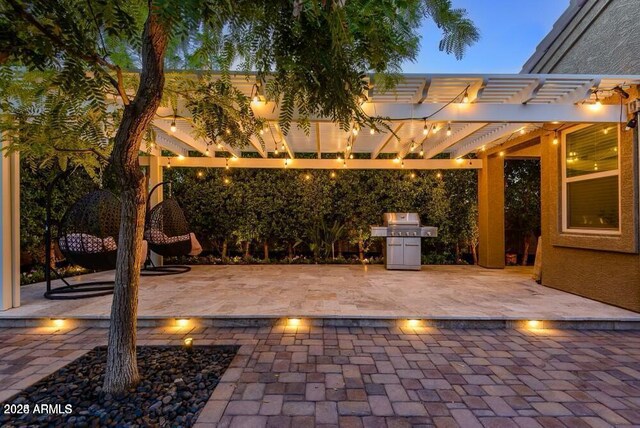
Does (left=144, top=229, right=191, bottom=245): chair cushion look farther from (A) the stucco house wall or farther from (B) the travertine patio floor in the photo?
(A) the stucco house wall

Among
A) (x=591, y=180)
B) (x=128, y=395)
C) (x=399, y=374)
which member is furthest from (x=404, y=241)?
(x=128, y=395)

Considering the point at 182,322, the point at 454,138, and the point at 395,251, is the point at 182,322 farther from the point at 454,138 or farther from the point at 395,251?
the point at 454,138

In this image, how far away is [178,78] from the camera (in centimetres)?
257

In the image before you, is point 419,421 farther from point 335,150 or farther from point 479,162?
point 479,162

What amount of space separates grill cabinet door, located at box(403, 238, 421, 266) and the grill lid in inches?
15.0

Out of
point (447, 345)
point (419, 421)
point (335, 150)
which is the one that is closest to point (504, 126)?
point (335, 150)

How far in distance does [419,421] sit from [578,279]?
14.2 feet

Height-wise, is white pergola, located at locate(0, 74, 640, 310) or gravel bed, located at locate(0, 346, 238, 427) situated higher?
white pergola, located at locate(0, 74, 640, 310)

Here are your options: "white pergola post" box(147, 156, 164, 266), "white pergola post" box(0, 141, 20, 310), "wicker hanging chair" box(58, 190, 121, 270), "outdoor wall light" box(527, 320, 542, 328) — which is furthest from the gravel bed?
"white pergola post" box(147, 156, 164, 266)

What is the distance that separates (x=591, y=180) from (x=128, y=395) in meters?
6.16

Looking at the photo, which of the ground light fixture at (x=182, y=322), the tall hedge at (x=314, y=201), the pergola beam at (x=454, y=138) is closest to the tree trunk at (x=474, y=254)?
the tall hedge at (x=314, y=201)

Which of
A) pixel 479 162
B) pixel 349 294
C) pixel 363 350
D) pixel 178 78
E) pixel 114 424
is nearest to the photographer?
pixel 114 424

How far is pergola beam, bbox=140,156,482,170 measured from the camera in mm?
7176

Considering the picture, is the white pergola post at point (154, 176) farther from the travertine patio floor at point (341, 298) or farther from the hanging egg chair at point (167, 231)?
the travertine patio floor at point (341, 298)
